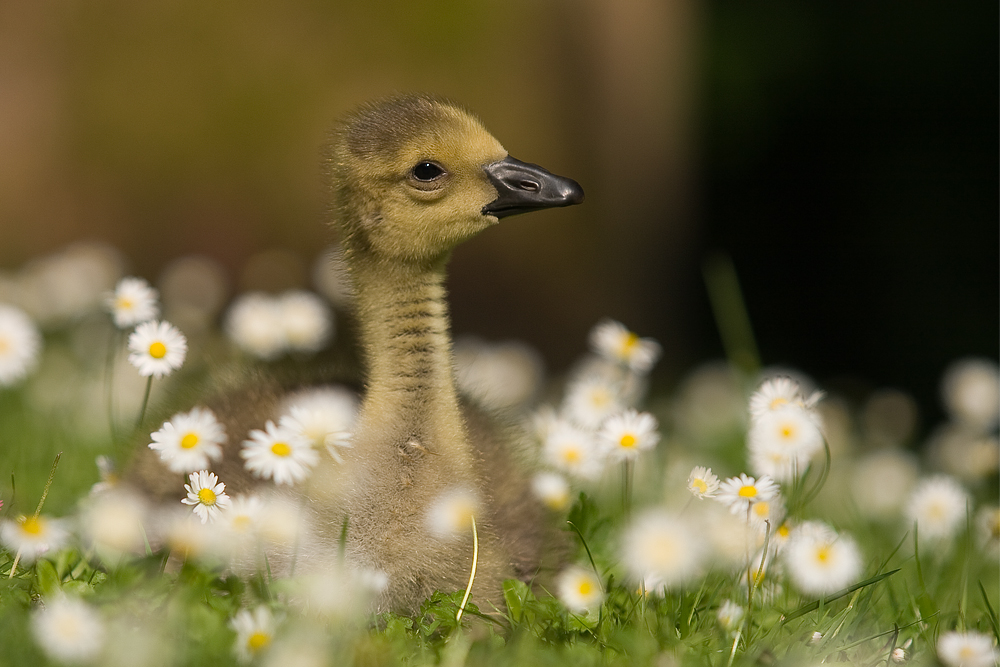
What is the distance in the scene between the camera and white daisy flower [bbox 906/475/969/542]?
3.30 meters

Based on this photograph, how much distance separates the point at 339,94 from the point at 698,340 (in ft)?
14.0

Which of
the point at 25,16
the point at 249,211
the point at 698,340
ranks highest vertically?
the point at 25,16

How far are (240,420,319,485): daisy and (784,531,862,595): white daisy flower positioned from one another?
3.99 ft

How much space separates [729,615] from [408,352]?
1055 millimetres

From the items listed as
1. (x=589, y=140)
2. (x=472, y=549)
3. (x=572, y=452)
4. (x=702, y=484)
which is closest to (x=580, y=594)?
(x=472, y=549)

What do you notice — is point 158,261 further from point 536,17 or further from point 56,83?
point 536,17

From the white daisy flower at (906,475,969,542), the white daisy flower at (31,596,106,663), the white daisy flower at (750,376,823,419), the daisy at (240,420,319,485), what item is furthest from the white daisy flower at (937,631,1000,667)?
the white daisy flower at (31,596,106,663)

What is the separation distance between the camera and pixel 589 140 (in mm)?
7965

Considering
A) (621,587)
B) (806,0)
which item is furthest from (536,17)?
(621,587)

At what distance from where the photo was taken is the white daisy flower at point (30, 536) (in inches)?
92.7

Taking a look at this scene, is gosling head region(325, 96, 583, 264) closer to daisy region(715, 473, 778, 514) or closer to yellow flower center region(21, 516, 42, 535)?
daisy region(715, 473, 778, 514)

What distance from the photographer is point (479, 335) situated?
7.64 meters

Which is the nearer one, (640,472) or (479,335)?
(640,472)

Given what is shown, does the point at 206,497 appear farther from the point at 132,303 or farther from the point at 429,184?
the point at 429,184
